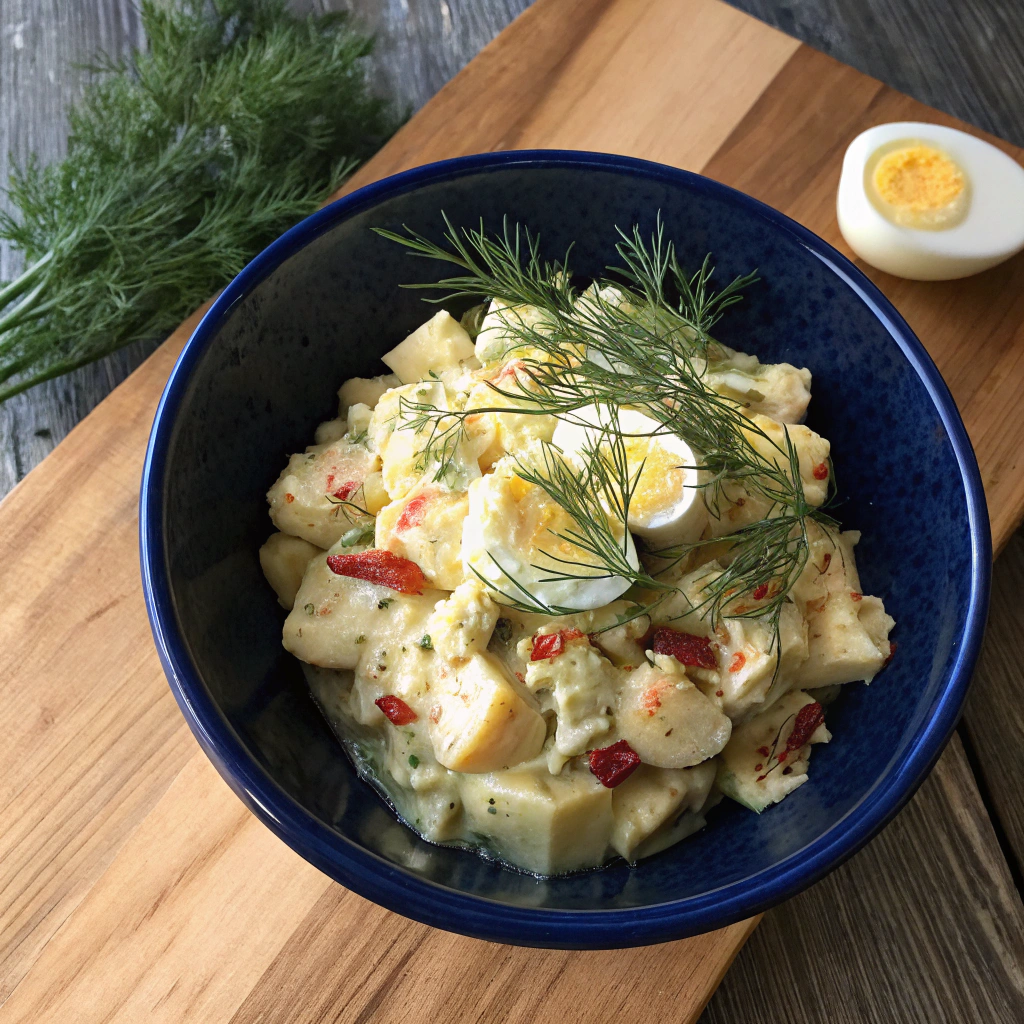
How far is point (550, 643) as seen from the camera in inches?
76.4

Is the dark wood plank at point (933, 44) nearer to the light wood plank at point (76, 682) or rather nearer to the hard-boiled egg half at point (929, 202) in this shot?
the hard-boiled egg half at point (929, 202)

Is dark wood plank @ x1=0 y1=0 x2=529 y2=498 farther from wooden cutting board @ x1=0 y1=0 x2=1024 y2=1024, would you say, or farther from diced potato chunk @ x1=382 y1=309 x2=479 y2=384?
diced potato chunk @ x1=382 y1=309 x2=479 y2=384

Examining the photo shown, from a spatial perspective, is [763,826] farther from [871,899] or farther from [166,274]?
[166,274]

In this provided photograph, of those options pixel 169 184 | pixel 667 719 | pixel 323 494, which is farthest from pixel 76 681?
pixel 169 184

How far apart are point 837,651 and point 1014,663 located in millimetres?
1352

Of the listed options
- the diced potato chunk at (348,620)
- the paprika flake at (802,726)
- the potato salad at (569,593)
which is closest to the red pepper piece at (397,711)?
the potato salad at (569,593)

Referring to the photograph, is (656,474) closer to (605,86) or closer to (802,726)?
(802,726)

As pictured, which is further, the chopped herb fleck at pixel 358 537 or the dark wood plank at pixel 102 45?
the dark wood plank at pixel 102 45

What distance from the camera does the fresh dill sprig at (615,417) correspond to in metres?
1.97

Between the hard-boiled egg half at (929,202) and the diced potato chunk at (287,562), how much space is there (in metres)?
1.85

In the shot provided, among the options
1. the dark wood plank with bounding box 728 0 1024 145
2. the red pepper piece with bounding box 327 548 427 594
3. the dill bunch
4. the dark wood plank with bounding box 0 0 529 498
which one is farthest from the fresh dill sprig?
the dark wood plank with bounding box 728 0 1024 145

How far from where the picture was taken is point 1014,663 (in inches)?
121

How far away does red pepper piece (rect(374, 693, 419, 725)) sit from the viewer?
2.02 metres

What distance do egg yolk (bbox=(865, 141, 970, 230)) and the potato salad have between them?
99cm
